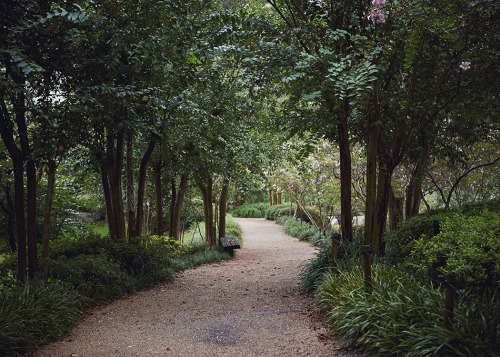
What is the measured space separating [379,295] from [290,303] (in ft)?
7.46

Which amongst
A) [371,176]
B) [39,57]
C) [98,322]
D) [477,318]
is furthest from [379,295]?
[39,57]

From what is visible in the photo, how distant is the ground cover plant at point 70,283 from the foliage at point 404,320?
3.42 meters

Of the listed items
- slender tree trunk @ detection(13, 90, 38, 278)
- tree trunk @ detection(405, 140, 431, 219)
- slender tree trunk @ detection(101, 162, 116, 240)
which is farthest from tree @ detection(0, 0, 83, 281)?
tree trunk @ detection(405, 140, 431, 219)

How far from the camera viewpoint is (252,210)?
37875 millimetres

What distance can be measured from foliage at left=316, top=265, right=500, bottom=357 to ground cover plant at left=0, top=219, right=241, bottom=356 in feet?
11.2

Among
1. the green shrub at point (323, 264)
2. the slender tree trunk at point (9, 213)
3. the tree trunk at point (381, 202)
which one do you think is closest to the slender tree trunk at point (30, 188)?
the slender tree trunk at point (9, 213)

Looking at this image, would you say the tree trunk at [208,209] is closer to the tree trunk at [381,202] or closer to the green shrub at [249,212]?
the tree trunk at [381,202]

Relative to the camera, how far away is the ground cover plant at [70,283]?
169 inches

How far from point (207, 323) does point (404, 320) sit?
2663mm

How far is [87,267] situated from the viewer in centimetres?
627

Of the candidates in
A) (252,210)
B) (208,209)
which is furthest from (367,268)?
(252,210)

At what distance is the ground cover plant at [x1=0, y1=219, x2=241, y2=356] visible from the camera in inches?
169

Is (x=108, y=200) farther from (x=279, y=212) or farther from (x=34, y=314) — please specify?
(x=279, y=212)

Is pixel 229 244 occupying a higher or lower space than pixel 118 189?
lower
